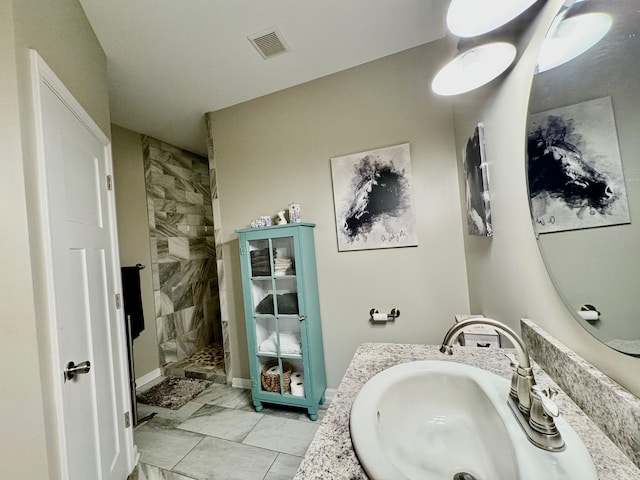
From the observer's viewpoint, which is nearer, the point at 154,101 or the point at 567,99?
the point at 567,99

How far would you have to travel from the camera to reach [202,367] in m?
2.79

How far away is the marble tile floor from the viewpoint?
5.04 feet

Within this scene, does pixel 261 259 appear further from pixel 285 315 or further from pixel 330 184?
pixel 330 184

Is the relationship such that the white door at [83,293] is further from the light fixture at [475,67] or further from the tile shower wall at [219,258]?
the light fixture at [475,67]

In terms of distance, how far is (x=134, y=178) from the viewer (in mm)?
2775

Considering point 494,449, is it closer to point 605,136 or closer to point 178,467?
point 605,136

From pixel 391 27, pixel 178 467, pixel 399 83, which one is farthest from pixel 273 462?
pixel 391 27

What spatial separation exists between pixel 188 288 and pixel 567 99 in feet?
12.3

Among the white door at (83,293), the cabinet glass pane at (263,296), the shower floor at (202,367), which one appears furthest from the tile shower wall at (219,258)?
the white door at (83,293)

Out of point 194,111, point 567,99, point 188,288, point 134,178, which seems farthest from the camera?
point 188,288

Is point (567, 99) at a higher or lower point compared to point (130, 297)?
higher

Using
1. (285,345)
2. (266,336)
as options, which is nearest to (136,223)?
(266,336)

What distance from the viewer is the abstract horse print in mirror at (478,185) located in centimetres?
116

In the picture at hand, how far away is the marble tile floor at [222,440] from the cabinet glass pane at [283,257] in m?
1.19
